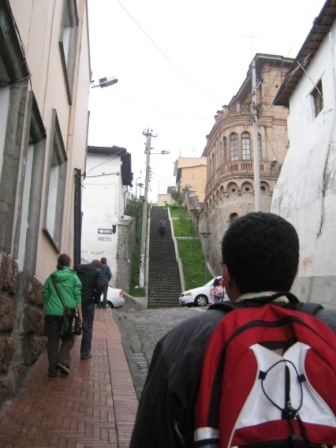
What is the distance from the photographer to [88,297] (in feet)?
26.1

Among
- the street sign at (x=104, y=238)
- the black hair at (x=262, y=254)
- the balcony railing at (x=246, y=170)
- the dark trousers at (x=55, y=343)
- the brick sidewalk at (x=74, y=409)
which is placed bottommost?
the brick sidewalk at (x=74, y=409)

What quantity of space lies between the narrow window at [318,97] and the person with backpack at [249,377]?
1522 centimetres

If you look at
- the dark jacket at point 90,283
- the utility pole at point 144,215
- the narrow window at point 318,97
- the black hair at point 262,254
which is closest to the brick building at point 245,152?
the utility pole at point 144,215

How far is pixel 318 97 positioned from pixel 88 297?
11507 mm

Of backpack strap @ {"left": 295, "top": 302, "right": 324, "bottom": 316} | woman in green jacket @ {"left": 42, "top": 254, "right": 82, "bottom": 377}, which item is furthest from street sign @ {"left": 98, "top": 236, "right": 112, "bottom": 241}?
backpack strap @ {"left": 295, "top": 302, "right": 324, "bottom": 316}

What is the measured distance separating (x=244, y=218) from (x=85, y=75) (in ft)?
45.2

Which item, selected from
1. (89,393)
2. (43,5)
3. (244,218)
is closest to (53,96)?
(43,5)

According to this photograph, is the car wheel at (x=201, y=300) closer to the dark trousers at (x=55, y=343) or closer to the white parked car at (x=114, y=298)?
the white parked car at (x=114, y=298)

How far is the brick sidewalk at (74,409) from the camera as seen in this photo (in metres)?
4.26

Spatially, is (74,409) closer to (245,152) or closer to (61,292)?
(61,292)

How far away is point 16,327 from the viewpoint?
6.01 meters

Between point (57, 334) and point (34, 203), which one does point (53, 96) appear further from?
point (57, 334)

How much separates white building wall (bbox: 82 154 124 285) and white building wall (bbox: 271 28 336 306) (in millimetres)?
12084

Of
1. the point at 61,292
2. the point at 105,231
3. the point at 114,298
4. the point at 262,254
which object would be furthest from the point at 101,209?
the point at 262,254
